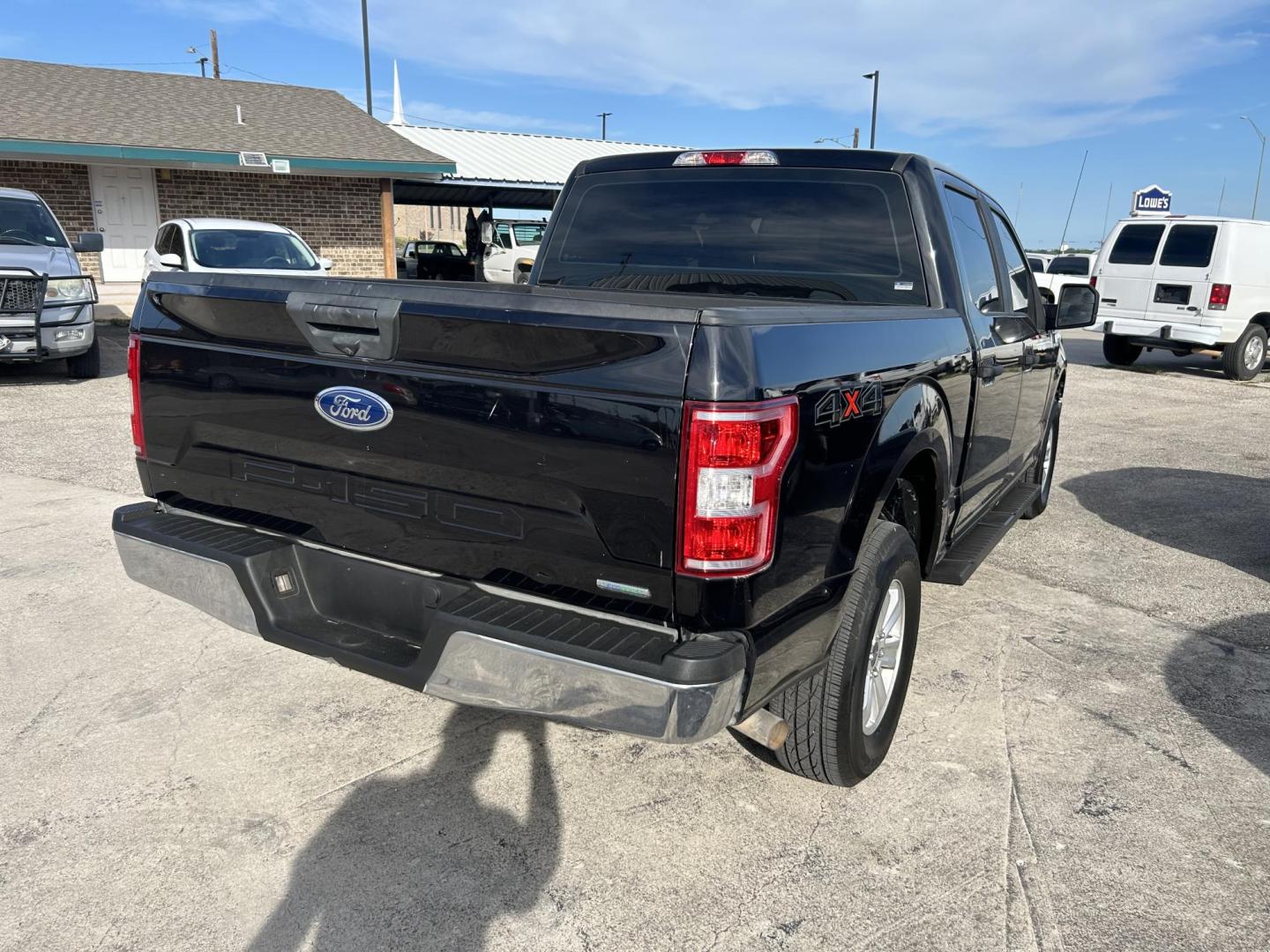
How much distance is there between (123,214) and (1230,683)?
21.1m

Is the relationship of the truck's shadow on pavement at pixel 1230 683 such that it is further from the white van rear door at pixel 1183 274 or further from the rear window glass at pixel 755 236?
the white van rear door at pixel 1183 274

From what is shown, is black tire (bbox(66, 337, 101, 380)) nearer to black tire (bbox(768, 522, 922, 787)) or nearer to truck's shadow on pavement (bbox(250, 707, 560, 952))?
truck's shadow on pavement (bbox(250, 707, 560, 952))

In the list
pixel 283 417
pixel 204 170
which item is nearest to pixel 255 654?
pixel 283 417

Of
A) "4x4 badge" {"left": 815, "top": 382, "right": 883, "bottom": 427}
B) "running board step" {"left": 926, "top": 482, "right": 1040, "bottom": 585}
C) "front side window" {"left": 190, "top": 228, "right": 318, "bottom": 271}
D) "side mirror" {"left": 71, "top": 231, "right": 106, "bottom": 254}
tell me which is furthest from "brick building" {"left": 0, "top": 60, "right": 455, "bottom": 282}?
"4x4 badge" {"left": 815, "top": 382, "right": 883, "bottom": 427}

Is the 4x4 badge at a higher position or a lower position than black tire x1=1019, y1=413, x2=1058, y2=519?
higher

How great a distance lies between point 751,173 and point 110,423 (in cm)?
709

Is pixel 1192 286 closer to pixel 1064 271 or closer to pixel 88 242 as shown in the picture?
pixel 1064 271

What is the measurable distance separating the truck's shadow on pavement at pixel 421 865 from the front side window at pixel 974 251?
2.60 m

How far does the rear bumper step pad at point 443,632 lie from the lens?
2250mm

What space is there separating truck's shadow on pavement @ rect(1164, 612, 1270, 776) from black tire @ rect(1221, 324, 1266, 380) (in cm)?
1104

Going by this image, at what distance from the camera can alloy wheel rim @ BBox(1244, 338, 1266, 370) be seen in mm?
14180

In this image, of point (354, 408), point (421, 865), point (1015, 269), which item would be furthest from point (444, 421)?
point (1015, 269)

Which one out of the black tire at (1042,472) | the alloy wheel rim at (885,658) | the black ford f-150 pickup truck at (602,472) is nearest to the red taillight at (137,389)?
the black ford f-150 pickup truck at (602,472)

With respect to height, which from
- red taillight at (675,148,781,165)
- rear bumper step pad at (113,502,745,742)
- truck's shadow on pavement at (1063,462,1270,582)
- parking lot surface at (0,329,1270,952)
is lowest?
truck's shadow on pavement at (1063,462,1270,582)
